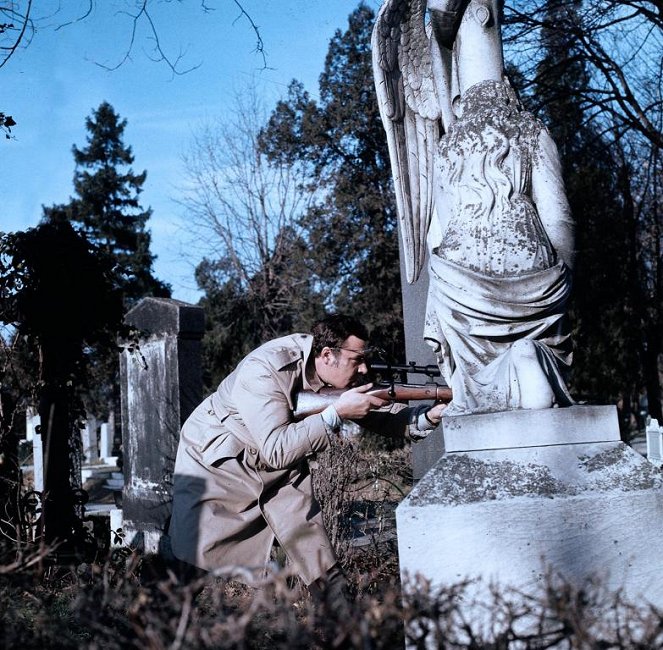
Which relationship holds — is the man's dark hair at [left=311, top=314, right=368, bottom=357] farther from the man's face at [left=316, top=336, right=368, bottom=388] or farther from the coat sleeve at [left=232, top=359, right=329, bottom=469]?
the coat sleeve at [left=232, top=359, right=329, bottom=469]

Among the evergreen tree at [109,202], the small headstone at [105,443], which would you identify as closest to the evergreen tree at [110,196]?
the evergreen tree at [109,202]

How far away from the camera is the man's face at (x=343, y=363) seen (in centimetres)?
373

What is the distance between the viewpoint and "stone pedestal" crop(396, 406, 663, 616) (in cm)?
265

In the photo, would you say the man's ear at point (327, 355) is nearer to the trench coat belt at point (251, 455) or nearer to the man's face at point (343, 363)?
the man's face at point (343, 363)

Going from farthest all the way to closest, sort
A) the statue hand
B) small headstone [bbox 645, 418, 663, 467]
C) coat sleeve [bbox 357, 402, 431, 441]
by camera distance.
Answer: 1. small headstone [bbox 645, 418, 663, 467]
2. coat sleeve [bbox 357, 402, 431, 441]
3. the statue hand

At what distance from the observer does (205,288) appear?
85.1 ft

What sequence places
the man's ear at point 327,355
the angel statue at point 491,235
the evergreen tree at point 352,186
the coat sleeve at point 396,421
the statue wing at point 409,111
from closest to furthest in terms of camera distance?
1. the angel statue at point 491,235
2. the man's ear at point 327,355
3. the coat sleeve at point 396,421
4. the statue wing at point 409,111
5. the evergreen tree at point 352,186

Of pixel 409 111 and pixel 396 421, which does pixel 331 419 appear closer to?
pixel 396 421

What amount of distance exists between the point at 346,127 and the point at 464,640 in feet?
65.7

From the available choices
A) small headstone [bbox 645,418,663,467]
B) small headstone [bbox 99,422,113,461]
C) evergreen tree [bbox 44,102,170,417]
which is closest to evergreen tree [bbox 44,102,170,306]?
evergreen tree [bbox 44,102,170,417]

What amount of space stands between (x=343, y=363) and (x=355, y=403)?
1.26 feet

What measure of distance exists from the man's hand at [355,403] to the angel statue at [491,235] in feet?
1.08

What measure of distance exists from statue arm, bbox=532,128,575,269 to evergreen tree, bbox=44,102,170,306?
32.1 metres

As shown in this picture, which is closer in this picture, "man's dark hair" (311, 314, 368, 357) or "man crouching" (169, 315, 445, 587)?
"man crouching" (169, 315, 445, 587)
